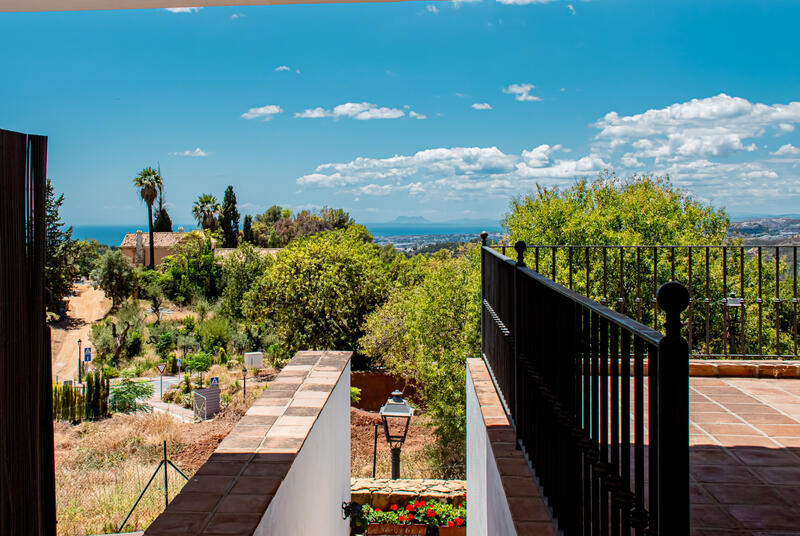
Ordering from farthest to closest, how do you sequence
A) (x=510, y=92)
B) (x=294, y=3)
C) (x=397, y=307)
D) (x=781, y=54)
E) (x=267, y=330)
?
(x=510, y=92)
(x=781, y=54)
(x=267, y=330)
(x=397, y=307)
(x=294, y=3)

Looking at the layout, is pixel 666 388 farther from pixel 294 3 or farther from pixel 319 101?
pixel 319 101

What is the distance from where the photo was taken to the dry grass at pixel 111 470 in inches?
269

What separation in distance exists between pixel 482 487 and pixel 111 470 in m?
8.37

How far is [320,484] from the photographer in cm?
316

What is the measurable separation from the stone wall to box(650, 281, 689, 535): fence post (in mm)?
6311

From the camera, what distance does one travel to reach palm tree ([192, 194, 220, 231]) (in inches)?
1626

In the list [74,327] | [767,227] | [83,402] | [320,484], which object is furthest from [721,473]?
[74,327]

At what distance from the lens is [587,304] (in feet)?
3.84

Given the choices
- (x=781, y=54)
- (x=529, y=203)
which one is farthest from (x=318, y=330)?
(x=781, y=54)

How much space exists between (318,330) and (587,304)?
1491 cm

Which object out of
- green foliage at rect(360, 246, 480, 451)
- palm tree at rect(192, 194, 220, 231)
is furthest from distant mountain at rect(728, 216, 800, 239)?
palm tree at rect(192, 194, 220, 231)

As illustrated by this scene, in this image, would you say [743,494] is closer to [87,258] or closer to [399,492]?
[399,492]

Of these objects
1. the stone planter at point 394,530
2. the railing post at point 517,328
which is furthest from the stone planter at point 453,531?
the railing post at point 517,328

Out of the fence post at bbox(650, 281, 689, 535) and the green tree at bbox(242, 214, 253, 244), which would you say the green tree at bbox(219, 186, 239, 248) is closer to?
the green tree at bbox(242, 214, 253, 244)
